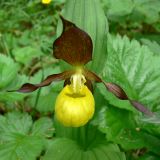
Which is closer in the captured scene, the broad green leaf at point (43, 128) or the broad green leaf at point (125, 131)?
the broad green leaf at point (125, 131)

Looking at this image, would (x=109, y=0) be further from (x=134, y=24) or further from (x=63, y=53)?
(x=63, y=53)

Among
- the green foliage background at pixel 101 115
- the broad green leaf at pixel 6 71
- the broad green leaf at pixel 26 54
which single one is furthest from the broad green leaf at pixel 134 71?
the broad green leaf at pixel 26 54

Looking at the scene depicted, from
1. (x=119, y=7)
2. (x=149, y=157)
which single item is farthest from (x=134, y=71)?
(x=119, y=7)

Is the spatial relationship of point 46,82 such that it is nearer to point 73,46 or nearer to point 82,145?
point 73,46

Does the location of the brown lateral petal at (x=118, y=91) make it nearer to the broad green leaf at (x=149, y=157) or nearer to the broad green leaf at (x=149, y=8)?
the broad green leaf at (x=149, y=157)

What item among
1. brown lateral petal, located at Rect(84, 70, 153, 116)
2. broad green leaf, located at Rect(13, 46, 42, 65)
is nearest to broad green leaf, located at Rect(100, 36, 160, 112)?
brown lateral petal, located at Rect(84, 70, 153, 116)

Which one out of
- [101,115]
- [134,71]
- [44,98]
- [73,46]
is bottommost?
[44,98]

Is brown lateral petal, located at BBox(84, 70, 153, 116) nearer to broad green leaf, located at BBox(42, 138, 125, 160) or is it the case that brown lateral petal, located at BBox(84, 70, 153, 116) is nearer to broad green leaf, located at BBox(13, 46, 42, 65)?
broad green leaf, located at BBox(42, 138, 125, 160)
